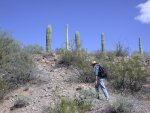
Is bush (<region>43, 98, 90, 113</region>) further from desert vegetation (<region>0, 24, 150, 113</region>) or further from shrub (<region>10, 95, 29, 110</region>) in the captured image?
shrub (<region>10, 95, 29, 110</region>)

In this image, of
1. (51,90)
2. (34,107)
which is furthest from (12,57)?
(34,107)

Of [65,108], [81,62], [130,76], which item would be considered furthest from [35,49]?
[65,108]

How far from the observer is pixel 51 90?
1831 centimetres

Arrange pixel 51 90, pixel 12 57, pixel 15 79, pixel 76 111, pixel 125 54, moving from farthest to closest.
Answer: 1. pixel 125 54
2. pixel 12 57
3. pixel 15 79
4. pixel 51 90
5. pixel 76 111

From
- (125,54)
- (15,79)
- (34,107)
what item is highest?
(125,54)

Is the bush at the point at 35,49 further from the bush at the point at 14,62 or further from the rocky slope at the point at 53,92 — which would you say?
the bush at the point at 14,62

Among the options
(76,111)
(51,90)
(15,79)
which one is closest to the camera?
(76,111)

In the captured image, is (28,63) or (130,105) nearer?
(130,105)

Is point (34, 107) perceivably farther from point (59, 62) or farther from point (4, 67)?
point (59, 62)

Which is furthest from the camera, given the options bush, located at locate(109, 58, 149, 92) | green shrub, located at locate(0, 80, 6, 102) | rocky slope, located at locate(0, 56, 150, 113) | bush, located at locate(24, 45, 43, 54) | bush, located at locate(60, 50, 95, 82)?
bush, located at locate(24, 45, 43, 54)

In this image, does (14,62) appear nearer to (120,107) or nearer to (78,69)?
(78,69)

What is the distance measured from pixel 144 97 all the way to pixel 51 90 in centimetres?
463

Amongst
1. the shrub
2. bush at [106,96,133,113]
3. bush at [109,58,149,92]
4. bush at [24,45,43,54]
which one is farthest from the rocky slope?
bush at [24,45,43,54]

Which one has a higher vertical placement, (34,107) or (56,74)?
(56,74)
